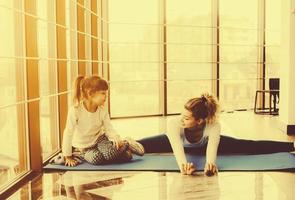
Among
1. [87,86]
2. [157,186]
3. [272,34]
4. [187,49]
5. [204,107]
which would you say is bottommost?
[157,186]

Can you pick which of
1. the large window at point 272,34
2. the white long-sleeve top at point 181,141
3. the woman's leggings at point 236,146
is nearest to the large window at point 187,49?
the large window at point 272,34

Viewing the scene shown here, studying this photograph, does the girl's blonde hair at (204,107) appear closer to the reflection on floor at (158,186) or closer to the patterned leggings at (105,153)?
the reflection on floor at (158,186)

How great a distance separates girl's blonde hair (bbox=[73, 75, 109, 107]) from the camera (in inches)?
110

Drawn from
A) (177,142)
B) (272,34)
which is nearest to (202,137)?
(177,142)

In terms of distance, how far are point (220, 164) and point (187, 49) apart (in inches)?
125

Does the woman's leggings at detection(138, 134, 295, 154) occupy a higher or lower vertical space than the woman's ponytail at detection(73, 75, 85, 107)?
lower

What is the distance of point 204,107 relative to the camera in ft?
8.68

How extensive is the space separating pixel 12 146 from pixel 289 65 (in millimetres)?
2545

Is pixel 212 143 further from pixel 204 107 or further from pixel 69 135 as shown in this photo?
pixel 69 135

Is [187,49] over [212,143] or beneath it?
over

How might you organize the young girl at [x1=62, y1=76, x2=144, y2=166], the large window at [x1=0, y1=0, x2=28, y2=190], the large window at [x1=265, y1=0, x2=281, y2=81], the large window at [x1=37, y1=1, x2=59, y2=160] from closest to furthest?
the large window at [x1=0, y1=0, x2=28, y2=190] < the young girl at [x1=62, y1=76, x2=144, y2=166] < the large window at [x1=37, y1=1, x2=59, y2=160] < the large window at [x1=265, y1=0, x2=281, y2=81]

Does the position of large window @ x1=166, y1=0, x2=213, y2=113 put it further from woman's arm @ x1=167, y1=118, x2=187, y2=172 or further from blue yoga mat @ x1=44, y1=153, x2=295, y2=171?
woman's arm @ x1=167, y1=118, x2=187, y2=172

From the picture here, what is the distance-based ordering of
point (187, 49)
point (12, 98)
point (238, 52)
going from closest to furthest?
point (12, 98) → point (187, 49) → point (238, 52)

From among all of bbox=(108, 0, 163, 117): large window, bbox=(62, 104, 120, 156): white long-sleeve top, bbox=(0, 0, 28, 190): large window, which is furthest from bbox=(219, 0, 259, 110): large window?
bbox=(0, 0, 28, 190): large window
